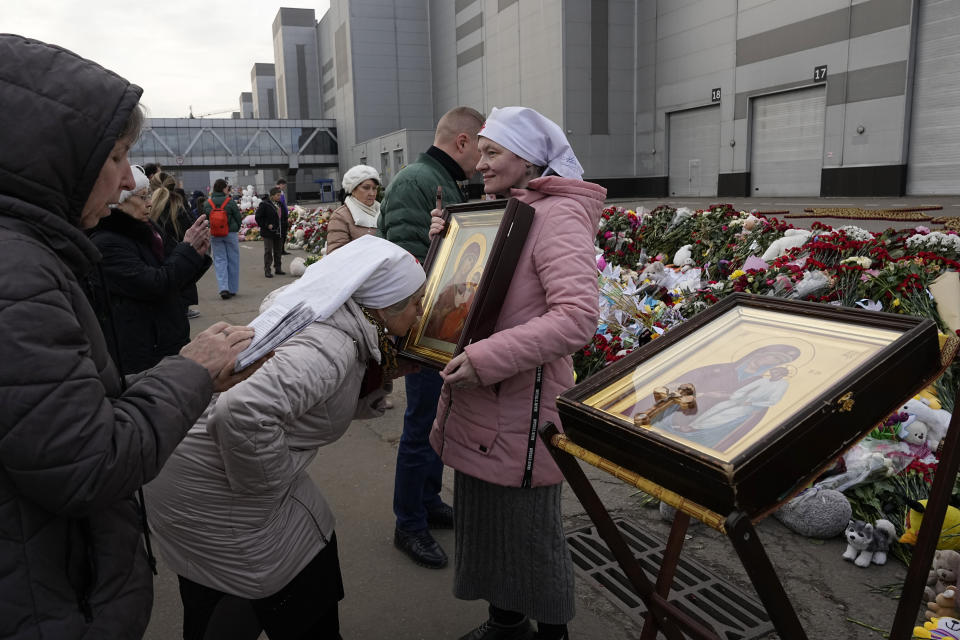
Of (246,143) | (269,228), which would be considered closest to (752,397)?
(269,228)

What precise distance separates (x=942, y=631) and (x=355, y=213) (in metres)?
5.06

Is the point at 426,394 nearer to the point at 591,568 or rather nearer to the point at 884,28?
the point at 591,568

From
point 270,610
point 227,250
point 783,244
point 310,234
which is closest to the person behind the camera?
point 270,610

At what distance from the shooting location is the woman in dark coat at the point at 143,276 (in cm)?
338

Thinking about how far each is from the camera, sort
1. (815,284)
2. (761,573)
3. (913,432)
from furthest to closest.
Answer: (815,284), (913,432), (761,573)

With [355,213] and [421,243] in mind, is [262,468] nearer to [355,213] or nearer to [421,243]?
[421,243]

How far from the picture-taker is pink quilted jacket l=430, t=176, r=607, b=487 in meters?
1.97

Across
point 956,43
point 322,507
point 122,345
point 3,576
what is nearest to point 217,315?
point 122,345

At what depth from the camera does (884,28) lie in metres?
18.8

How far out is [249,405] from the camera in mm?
1635

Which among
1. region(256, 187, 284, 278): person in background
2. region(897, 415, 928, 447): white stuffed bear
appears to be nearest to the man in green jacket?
region(897, 415, 928, 447): white stuffed bear

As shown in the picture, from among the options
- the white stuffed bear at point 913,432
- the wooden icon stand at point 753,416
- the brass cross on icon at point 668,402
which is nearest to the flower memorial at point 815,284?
the white stuffed bear at point 913,432

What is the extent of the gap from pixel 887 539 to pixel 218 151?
5728 cm

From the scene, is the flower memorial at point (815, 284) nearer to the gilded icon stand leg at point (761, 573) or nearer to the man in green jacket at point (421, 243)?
the man in green jacket at point (421, 243)
